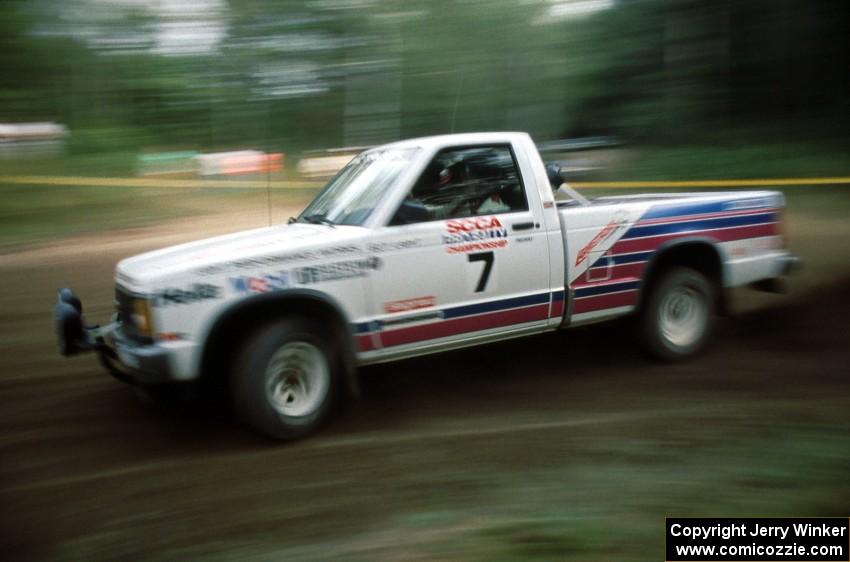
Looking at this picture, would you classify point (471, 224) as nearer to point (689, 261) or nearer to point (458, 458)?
point (458, 458)

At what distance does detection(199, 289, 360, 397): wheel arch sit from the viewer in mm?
4875

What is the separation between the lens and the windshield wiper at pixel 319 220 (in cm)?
569

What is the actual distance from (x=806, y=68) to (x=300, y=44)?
1220cm

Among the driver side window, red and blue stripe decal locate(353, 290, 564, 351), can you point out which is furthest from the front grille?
the driver side window

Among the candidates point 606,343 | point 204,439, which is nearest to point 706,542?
point 204,439

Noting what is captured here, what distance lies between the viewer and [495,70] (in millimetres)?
19750

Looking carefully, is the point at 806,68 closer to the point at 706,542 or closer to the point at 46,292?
the point at 46,292

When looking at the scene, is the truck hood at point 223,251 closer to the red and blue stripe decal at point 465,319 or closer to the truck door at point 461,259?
the truck door at point 461,259

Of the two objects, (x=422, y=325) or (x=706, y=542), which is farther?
(x=422, y=325)

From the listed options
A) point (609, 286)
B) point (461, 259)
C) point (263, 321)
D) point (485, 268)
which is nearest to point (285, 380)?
point (263, 321)

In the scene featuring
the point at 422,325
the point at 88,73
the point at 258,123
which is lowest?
the point at 422,325

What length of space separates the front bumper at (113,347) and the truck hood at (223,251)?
1.13 ft

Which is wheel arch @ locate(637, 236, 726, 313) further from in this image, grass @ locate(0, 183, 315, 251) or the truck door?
grass @ locate(0, 183, 315, 251)

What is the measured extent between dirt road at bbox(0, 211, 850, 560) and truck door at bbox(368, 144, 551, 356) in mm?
618
